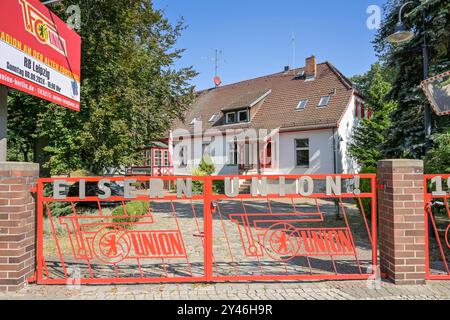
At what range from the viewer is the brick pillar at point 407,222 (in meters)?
4.24

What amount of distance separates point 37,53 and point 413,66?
9.53m

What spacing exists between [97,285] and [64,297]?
458 millimetres

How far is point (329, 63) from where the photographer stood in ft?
75.0

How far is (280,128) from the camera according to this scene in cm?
2078

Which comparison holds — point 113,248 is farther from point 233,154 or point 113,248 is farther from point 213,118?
point 213,118

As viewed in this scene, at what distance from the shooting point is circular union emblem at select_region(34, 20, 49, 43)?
4.43m

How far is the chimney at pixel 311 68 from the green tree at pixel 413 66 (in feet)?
41.5

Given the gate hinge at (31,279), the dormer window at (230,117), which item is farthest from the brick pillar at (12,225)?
the dormer window at (230,117)

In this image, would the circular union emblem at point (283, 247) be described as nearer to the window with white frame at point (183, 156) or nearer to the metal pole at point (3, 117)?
the metal pole at point (3, 117)

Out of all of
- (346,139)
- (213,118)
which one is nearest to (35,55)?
(346,139)

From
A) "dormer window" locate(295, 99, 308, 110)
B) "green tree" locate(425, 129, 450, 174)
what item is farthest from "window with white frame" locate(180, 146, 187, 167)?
"green tree" locate(425, 129, 450, 174)

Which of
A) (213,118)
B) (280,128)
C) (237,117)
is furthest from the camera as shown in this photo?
(213,118)

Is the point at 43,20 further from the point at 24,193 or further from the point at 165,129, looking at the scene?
the point at 165,129

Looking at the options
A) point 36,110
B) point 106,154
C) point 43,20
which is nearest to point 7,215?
point 43,20
